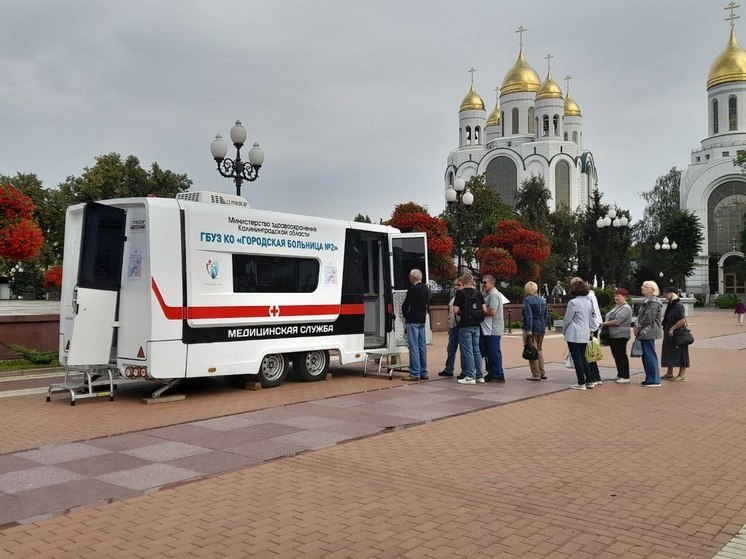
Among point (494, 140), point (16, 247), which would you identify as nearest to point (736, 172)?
point (494, 140)

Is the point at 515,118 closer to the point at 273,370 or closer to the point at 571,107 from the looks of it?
the point at 571,107

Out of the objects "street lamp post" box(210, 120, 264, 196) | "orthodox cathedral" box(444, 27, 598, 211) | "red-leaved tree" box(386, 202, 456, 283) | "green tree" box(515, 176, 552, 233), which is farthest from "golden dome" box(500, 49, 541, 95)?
"street lamp post" box(210, 120, 264, 196)

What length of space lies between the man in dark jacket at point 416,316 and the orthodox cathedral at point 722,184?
77184mm

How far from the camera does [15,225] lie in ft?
Answer: 55.7

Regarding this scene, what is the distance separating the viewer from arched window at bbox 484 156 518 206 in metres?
89.7

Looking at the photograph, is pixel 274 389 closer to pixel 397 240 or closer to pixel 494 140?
pixel 397 240

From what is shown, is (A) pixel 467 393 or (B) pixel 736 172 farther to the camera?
(B) pixel 736 172

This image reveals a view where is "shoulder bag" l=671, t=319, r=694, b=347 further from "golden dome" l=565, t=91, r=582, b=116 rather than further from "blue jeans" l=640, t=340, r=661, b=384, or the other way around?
"golden dome" l=565, t=91, r=582, b=116

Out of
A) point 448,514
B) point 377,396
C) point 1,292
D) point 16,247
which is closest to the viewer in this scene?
point 448,514

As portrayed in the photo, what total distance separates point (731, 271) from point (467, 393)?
79.4 metres

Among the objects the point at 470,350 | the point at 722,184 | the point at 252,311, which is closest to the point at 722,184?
the point at 722,184

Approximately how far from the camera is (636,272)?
2744 inches

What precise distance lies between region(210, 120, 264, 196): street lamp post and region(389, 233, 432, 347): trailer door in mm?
4698

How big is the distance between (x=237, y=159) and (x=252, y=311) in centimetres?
667
